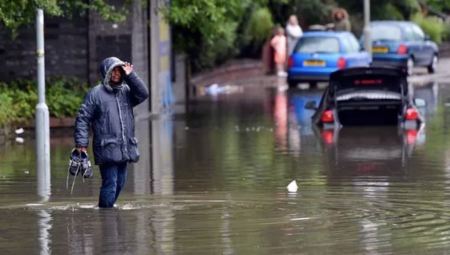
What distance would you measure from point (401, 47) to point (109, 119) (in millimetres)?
30866

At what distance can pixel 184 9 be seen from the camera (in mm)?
27156

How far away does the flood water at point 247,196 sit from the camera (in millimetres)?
10625

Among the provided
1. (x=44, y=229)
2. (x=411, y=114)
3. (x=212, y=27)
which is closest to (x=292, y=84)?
(x=212, y=27)

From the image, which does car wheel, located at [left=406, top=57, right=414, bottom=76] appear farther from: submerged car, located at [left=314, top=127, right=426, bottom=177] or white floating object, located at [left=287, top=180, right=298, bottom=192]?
white floating object, located at [left=287, top=180, right=298, bottom=192]

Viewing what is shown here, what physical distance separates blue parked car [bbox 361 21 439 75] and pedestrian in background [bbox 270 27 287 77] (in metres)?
2.42

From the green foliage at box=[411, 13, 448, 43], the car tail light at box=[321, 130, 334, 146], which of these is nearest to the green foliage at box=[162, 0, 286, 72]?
the car tail light at box=[321, 130, 334, 146]

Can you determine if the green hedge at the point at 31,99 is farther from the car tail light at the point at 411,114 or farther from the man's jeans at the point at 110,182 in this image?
the man's jeans at the point at 110,182

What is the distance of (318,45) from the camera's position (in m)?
38.2

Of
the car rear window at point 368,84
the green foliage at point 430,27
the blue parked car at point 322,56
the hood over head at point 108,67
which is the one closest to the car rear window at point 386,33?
the blue parked car at point 322,56

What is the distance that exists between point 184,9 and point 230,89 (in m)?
11.4

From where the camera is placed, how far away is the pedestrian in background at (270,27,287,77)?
140 feet

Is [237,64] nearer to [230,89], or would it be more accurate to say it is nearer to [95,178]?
[230,89]

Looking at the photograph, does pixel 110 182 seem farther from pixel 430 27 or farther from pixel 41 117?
pixel 430 27

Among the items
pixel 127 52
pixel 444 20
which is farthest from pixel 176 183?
pixel 444 20
